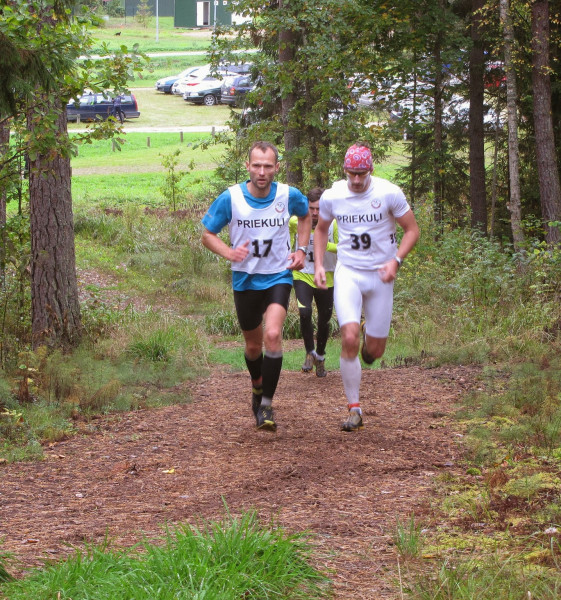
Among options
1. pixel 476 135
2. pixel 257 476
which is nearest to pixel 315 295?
pixel 257 476

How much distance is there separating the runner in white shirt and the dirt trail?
0.79 meters

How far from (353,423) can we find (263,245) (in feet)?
5.62

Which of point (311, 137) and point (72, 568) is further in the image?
point (311, 137)

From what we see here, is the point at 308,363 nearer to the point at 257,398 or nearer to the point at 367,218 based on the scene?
the point at 257,398

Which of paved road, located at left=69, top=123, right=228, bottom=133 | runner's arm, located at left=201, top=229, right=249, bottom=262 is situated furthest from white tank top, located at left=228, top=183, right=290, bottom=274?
paved road, located at left=69, top=123, right=228, bottom=133

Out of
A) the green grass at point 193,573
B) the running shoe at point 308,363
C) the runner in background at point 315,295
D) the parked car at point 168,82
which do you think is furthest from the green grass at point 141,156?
the green grass at point 193,573

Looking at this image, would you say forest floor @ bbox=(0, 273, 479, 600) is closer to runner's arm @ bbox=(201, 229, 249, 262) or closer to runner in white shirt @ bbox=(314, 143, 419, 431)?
runner in white shirt @ bbox=(314, 143, 419, 431)

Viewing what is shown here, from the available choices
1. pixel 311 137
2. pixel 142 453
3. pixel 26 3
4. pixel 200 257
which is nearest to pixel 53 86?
pixel 26 3

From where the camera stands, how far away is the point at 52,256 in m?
11.0

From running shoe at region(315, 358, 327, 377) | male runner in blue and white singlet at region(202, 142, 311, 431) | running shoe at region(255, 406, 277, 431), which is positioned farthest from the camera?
running shoe at region(315, 358, 327, 377)

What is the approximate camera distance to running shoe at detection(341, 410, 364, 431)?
750 centimetres

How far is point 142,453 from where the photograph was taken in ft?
24.2

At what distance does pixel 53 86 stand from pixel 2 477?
3.28 metres

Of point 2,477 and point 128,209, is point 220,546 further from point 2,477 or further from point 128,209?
point 128,209
